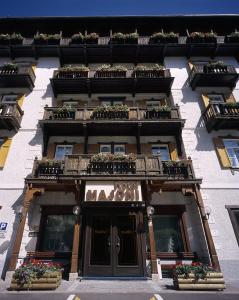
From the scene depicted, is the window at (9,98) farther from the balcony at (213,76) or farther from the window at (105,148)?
the balcony at (213,76)

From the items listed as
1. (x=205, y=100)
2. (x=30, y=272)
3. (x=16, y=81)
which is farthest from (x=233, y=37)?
(x=30, y=272)

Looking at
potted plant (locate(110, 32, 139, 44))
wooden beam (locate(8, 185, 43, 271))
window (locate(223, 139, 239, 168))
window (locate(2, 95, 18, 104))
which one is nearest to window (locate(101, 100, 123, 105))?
potted plant (locate(110, 32, 139, 44))

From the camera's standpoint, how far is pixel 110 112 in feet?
49.2

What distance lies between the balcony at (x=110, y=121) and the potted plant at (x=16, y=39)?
30.1ft

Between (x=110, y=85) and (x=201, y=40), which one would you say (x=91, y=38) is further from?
(x=201, y=40)

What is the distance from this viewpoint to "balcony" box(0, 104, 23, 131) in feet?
46.4

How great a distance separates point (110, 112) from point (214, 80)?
873 centimetres

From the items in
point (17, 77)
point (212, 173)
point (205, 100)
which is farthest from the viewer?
point (17, 77)

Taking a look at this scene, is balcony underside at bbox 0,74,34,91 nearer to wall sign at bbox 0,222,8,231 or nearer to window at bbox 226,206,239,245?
wall sign at bbox 0,222,8,231

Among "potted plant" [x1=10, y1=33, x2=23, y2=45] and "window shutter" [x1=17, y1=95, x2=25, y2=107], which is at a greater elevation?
"potted plant" [x1=10, y1=33, x2=23, y2=45]

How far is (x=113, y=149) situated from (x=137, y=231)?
580 cm

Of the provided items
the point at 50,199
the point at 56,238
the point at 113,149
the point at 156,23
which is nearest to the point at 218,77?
the point at 156,23

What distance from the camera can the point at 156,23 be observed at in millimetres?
20594

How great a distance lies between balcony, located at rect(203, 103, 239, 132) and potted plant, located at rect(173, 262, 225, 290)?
9.06m
